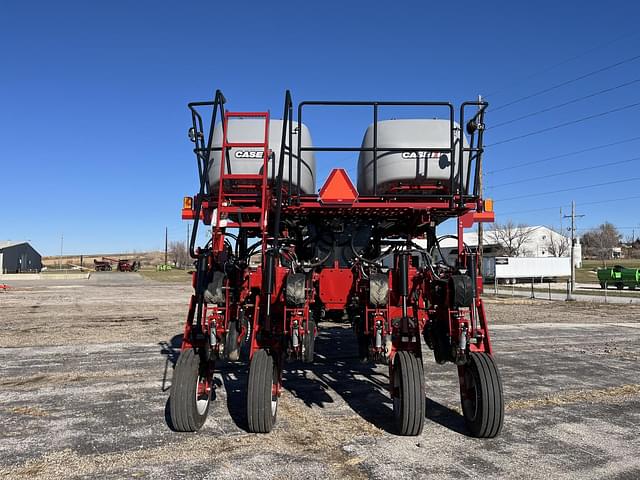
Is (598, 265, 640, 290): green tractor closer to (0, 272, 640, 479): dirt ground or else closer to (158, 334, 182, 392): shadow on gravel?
(0, 272, 640, 479): dirt ground

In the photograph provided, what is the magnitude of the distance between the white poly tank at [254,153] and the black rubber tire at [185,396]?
2021 millimetres

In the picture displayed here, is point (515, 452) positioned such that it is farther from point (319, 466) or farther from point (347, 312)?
point (347, 312)

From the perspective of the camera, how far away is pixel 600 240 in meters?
95.1

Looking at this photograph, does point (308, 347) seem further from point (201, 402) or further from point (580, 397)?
point (580, 397)

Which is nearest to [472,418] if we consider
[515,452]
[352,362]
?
[515,452]

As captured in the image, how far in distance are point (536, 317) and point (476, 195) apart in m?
12.4

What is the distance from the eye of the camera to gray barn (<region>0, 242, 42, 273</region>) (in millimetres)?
70188

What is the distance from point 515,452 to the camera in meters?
4.23

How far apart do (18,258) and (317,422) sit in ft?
277

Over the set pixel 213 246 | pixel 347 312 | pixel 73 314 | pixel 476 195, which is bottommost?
pixel 73 314

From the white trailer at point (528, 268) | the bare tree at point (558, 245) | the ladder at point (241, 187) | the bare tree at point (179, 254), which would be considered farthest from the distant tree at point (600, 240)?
the ladder at point (241, 187)

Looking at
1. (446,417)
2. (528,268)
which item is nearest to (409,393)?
(446,417)

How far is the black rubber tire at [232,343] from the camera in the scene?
191 inches

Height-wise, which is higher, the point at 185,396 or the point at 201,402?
the point at 185,396
